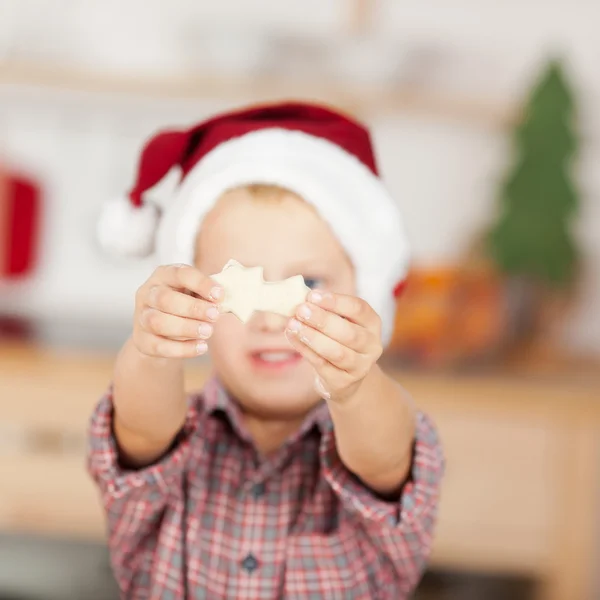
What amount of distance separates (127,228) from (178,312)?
0.81ft

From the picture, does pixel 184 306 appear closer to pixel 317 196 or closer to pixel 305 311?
pixel 305 311

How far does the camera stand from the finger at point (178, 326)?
0.48 m

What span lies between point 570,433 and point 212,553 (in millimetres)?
705

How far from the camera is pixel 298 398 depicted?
2.11ft

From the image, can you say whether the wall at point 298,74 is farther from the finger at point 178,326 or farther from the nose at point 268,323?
the finger at point 178,326

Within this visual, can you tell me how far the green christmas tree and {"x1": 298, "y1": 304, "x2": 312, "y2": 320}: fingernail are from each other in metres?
0.98

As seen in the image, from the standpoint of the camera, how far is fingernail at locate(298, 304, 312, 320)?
0.48 m

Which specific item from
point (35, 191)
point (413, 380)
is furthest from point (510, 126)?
point (35, 191)

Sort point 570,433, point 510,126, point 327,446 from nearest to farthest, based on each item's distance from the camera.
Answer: point 327,446 → point 570,433 → point 510,126

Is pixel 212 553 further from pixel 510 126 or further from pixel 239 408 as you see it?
pixel 510 126

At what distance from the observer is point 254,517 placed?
2.19ft

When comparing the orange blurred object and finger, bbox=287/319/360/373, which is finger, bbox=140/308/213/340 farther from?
the orange blurred object

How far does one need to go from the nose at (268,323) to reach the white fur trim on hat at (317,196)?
0.25 feet

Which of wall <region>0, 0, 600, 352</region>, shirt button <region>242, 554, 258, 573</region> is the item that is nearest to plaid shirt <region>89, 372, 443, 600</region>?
shirt button <region>242, 554, 258, 573</region>
